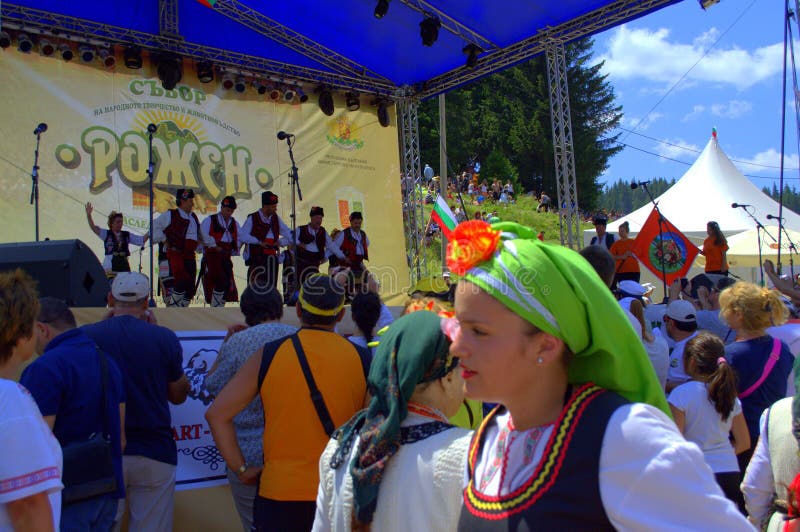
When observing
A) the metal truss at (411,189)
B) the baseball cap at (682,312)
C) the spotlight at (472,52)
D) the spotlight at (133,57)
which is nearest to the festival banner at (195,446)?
the baseball cap at (682,312)

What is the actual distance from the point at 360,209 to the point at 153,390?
29.8ft

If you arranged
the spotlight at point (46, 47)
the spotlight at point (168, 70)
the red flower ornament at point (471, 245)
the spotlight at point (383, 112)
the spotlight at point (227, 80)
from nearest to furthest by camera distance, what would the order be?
the red flower ornament at point (471, 245)
the spotlight at point (46, 47)
the spotlight at point (168, 70)
the spotlight at point (227, 80)
the spotlight at point (383, 112)

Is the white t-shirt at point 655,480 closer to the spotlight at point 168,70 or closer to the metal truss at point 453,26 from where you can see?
the metal truss at point 453,26

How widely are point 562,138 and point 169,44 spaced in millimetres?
5975

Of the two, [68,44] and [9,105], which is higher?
[68,44]

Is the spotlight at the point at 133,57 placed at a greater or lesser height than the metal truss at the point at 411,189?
greater

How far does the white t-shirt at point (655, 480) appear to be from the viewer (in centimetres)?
103

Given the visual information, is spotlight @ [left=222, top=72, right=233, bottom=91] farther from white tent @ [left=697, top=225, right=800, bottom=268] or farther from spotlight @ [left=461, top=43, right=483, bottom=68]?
white tent @ [left=697, top=225, right=800, bottom=268]

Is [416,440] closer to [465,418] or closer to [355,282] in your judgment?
[465,418]

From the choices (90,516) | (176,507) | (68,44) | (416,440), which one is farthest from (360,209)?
(416,440)

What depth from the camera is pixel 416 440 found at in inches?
67.9

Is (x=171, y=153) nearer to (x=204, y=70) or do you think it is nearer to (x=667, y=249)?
(x=204, y=70)

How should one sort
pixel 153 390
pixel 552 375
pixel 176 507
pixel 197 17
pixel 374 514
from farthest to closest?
pixel 197 17
pixel 176 507
pixel 153 390
pixel 374 514
pixel 552 375

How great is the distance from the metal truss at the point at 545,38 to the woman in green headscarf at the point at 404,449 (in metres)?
8.46
